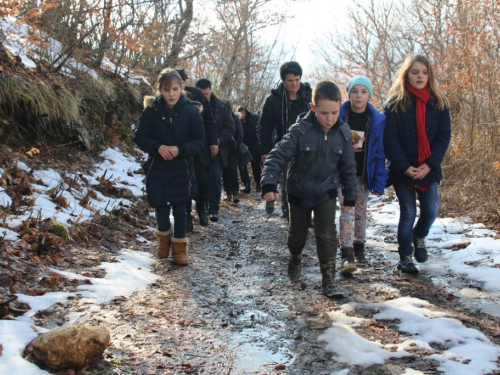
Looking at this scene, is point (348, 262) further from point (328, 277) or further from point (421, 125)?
point (421, 125)

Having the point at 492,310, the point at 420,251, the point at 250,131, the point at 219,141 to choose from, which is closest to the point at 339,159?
the point at 420,251

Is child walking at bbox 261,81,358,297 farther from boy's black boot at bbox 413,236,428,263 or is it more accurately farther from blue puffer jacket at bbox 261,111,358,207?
boy's black boot at bbox 413,236,428,263

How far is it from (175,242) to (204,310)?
1.49m

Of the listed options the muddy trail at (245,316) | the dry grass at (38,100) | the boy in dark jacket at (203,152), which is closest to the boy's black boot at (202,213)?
the boy in dark jacket at (203,152)

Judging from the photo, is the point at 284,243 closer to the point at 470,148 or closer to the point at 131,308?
the point at 131,308

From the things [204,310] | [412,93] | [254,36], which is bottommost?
[204,310]

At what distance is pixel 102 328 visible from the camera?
292 cm

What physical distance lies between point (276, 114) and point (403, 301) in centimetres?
363

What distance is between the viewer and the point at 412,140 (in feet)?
16.1

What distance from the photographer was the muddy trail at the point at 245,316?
295 cm

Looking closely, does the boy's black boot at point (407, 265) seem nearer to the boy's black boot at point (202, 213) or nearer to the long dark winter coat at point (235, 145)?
the boy's black boot at point (202, 213)

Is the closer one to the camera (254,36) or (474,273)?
(474,273)

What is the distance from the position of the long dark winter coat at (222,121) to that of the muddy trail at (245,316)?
2777 mm

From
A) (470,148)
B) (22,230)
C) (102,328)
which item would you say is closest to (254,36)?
(470,148)
